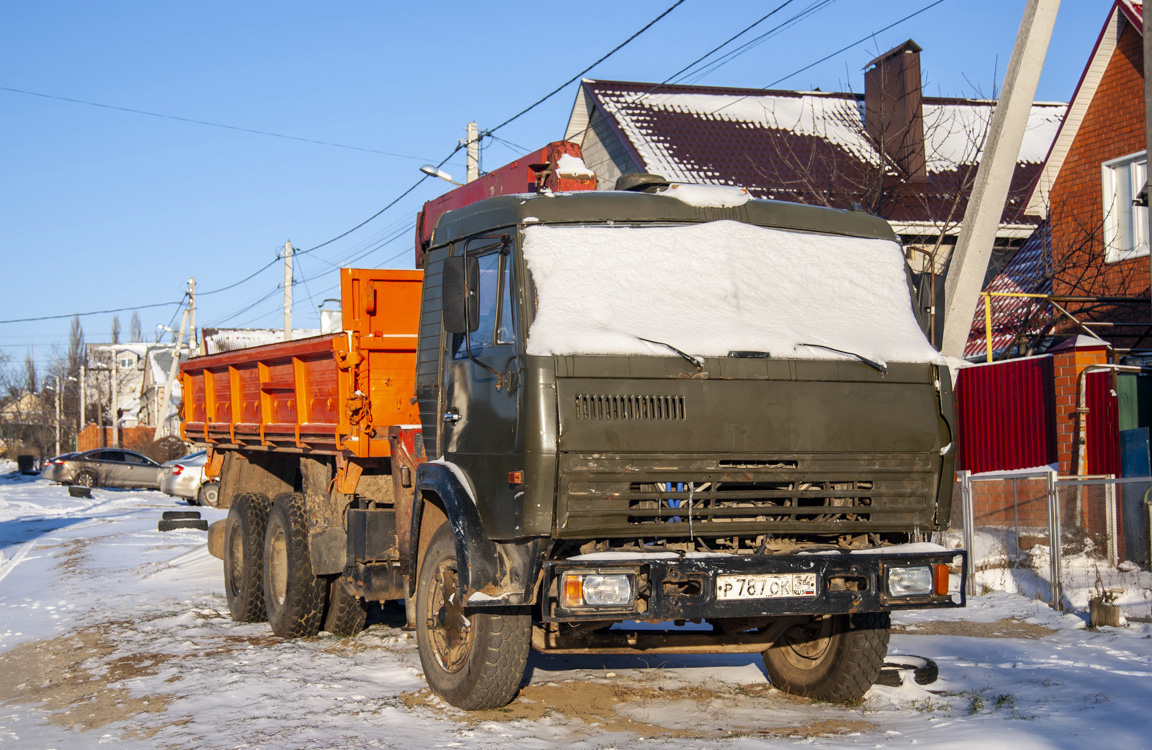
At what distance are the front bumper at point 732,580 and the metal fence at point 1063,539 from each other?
441 centimetres

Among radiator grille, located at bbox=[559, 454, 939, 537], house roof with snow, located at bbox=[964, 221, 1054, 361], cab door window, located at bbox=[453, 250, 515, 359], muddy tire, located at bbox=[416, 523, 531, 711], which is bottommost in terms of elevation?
muddy tire, located at bbox=[416, 523, 531, 711]

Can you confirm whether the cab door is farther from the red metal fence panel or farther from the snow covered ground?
the red metal fence panel

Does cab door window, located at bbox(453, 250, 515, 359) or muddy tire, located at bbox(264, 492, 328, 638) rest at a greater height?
cab door window, located at bbox(453, 250, 515, 359)

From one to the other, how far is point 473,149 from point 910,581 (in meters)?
19.4

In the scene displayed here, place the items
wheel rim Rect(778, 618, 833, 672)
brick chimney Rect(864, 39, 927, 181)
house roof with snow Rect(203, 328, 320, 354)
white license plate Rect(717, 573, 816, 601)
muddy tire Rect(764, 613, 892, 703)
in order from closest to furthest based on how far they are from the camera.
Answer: white license plate Rect(717, 573, 816, 601) < muddy tire Rect(764, 613, 892, 703) < wheel rim Rect(778, 618, 833, 672) < brick chimney Rect(864, 39, 927, 181) < house roof with snow Rect(203, 328, 320, 354)

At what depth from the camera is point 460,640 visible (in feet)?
20.5

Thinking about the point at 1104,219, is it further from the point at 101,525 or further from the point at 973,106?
the point at 101,525

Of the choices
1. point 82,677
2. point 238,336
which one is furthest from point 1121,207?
point 238,336

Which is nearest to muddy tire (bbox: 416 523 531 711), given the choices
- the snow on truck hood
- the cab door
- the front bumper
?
the cab door

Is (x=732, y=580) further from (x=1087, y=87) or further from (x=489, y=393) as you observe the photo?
(x=1087, y=87)

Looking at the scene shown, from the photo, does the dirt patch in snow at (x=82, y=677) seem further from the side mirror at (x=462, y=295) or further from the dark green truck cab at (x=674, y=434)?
the side mirror at (x=462, y=295)

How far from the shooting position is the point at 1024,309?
17.3 metres

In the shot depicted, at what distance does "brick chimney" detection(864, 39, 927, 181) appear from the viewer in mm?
23500

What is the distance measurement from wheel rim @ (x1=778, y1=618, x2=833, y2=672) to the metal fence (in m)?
3.73
